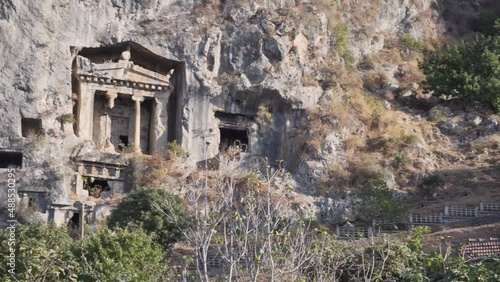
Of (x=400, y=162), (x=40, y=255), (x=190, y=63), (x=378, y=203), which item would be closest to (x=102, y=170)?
(x=190, y=63)

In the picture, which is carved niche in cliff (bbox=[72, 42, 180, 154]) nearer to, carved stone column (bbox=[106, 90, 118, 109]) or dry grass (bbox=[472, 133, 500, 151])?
carved stone column (bbox=[106, 90, 118, 109])

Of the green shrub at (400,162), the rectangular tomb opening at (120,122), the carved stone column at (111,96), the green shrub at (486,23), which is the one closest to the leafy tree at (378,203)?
the green shrub at (400,162)

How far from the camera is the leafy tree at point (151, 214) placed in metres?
33.8

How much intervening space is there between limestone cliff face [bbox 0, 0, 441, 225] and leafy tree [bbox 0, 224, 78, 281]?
9.71 m

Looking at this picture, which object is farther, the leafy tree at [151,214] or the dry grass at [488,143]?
the dry grass at [488,143]

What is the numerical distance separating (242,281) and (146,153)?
79.6ft

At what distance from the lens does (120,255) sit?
2778 cm

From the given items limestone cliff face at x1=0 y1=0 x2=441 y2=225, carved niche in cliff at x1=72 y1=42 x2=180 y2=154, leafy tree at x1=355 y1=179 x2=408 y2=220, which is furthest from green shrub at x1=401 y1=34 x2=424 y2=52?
leafy tree at x1=355 y1=179 x2=408 y2=220

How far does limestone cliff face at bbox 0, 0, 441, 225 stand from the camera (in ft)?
136

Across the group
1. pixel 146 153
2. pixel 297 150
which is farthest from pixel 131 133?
pixel 297 150

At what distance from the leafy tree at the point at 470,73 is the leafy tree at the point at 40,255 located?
→ 23.5m

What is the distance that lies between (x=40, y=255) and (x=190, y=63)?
19.6 m

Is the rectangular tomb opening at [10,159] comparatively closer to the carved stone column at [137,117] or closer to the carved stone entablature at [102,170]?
the carved stone entablature at [102,170]

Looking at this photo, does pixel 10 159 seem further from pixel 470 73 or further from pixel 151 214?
pixel 470 73
